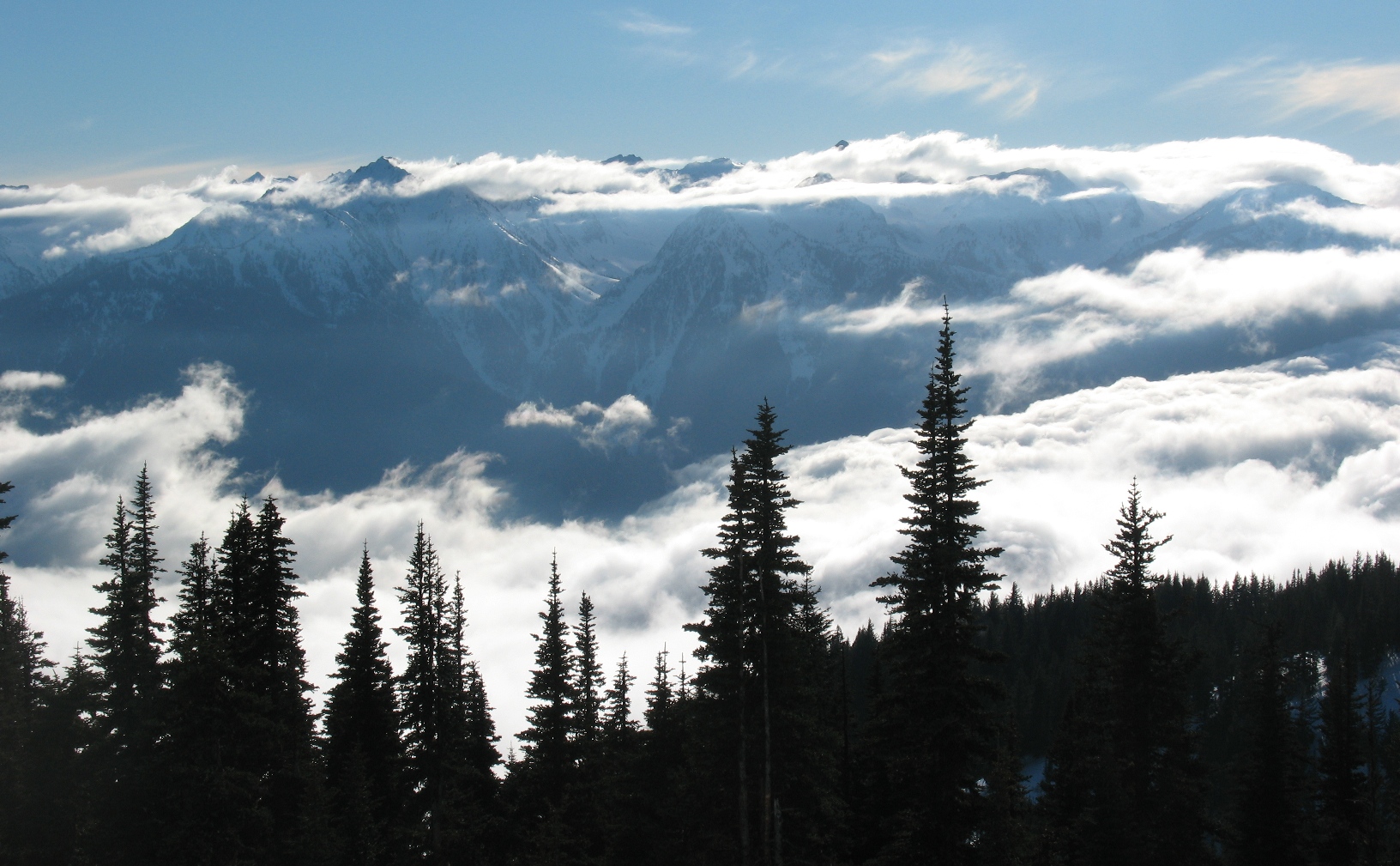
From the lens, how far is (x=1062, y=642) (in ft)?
498

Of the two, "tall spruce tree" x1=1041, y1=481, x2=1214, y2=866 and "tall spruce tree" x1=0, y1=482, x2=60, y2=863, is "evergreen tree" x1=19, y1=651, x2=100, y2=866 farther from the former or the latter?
"tall spruce tree" x1=1041, y1=481, x2=1214, y2=866

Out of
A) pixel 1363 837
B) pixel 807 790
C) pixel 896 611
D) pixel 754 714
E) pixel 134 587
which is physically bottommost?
pixel 1363 837

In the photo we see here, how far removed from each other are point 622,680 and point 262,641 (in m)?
25.7

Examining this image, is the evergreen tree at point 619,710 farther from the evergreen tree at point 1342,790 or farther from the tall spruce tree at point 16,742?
the evergreen tree at point 1342,790

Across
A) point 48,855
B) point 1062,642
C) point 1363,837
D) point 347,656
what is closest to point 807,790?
point 347,656

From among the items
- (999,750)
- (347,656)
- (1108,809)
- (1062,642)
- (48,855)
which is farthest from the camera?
(1062,642)

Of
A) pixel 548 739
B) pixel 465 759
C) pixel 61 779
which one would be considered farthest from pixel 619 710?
pixel 61 779

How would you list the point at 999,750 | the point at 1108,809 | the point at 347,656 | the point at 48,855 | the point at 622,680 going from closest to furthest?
1. the point at 999,750
2. the point at 1108,809
3. the point at 48,855
4. the point at 347,656
5. the point at 622,680

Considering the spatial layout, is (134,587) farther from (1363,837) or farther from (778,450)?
(1363,837)

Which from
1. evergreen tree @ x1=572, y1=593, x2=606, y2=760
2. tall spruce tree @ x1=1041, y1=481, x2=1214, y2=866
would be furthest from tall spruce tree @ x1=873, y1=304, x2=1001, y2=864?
evergreen tree @ x1=572, y1=593, x2=606, y2=760

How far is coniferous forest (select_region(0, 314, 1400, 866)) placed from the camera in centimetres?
3053

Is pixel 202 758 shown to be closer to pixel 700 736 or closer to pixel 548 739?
pixel 700 736

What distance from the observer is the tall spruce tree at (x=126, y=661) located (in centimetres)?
3954

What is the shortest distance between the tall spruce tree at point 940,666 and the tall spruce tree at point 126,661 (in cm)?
2724
